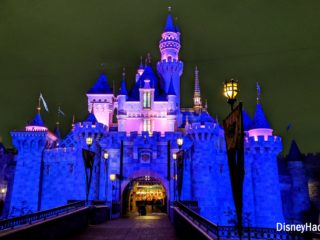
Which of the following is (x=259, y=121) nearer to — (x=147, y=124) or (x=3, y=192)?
(x=147, y=124)

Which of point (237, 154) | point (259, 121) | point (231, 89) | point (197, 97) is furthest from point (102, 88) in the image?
point (237, 154)

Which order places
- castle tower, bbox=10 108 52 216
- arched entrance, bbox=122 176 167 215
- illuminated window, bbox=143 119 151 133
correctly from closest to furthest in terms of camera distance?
castle tower, bbox=10 108 52 216 < illuminated window, bbox=143 119 151 133 < arched entrance, bbox=122 176 167 215

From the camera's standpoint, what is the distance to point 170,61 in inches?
1937

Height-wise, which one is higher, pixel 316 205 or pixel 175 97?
pixel 175 97

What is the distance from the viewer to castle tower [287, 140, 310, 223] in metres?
45.4

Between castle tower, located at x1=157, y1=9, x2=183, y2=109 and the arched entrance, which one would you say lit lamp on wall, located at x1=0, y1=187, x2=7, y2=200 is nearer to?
the arched entrance

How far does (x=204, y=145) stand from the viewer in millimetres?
38125

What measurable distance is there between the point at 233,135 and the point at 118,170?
28289mm

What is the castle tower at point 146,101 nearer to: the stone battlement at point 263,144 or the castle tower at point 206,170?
the castle tower at point 206,170

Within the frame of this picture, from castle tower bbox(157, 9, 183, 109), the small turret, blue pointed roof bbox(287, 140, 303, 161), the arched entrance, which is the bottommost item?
the arched entrance

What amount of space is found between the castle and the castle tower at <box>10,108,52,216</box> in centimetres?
12

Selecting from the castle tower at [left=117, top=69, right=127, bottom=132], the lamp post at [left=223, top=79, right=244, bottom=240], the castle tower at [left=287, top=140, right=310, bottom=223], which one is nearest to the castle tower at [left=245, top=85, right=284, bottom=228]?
the castle tower at [left=287, top=140, right=310, bottom=223]

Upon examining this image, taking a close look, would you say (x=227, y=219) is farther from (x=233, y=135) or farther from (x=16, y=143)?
(x=233, y=135)

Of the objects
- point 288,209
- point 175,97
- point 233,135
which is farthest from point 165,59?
point 233,135
